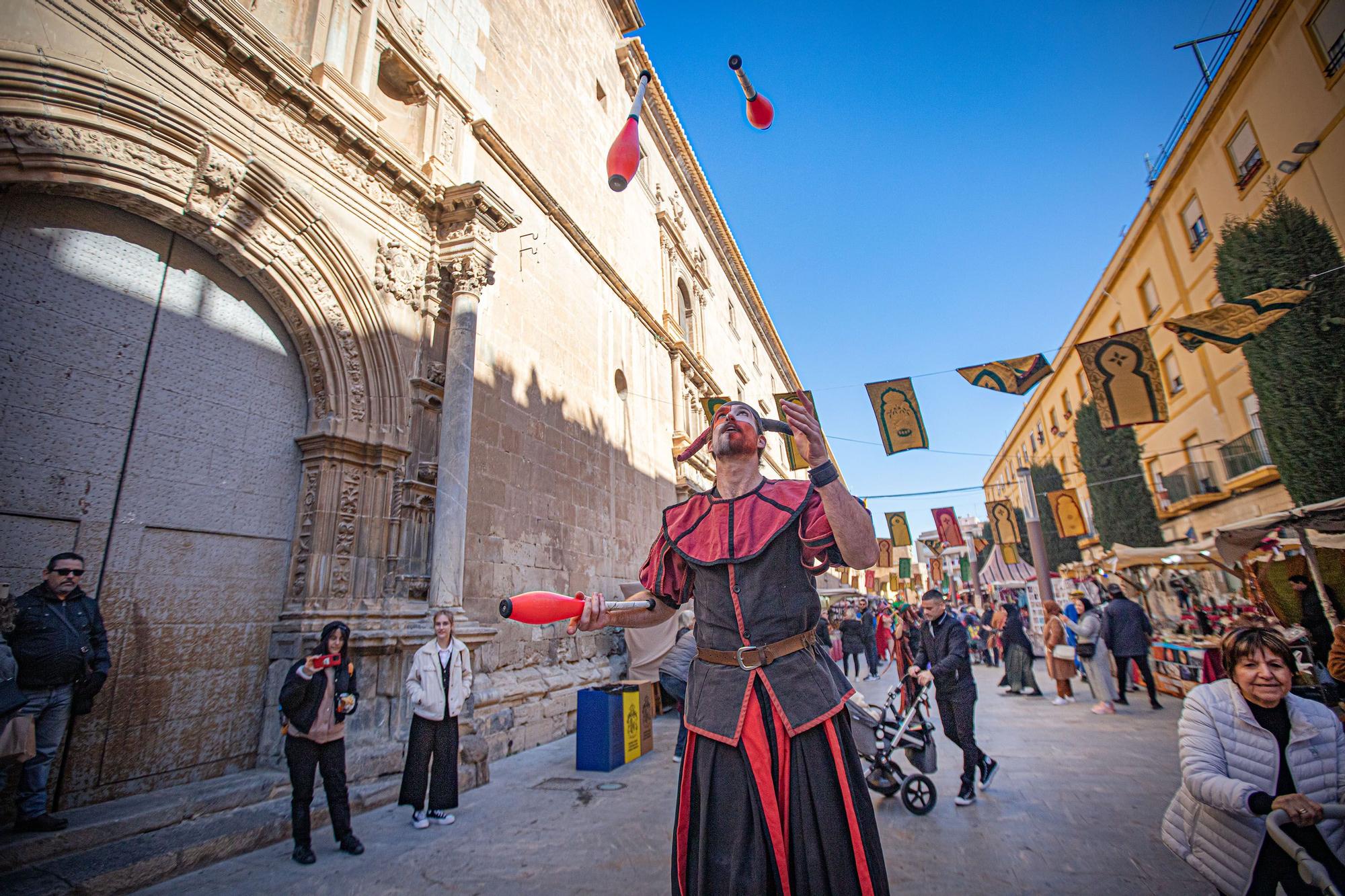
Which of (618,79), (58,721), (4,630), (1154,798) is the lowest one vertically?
(1154,798)

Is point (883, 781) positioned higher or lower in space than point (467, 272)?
lower

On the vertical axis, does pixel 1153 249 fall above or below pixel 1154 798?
above

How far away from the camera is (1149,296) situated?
21.2 m

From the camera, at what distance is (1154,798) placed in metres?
5.30

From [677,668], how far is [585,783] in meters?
2.16

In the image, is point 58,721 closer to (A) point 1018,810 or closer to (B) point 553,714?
(B) point 553,714

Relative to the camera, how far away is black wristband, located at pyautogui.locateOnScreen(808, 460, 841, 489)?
6.39ft

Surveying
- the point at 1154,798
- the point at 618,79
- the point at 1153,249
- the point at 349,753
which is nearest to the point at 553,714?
the point at 349,753

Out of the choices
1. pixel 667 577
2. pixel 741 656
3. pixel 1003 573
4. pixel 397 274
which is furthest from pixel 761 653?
pixel 1003 573

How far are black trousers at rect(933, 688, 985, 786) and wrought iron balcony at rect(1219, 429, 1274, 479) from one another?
15.2 metres

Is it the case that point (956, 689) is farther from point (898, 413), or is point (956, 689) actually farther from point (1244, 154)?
point (1244, 154)

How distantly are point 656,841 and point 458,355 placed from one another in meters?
5.55

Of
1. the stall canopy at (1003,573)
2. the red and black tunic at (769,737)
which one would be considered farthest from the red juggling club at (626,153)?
the stall canopy at (1003,573)

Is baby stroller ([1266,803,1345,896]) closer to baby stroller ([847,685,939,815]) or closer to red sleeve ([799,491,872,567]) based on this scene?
red sleeve ([799,491,872,567])
